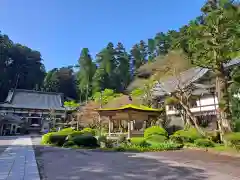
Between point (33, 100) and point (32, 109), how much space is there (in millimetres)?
2961

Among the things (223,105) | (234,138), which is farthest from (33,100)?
(234,138)

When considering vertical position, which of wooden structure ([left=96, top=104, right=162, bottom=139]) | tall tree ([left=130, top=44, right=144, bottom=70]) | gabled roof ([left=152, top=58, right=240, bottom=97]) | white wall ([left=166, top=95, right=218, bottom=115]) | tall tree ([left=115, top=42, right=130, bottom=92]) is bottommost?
wooden structure ([left=96, top=104, right=162, bottom=139])

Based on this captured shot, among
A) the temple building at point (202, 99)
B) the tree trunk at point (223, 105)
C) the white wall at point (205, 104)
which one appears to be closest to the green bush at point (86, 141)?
the tree trunk at point (223, 105)

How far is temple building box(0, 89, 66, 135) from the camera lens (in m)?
36.4

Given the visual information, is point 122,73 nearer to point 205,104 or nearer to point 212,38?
point 205,104

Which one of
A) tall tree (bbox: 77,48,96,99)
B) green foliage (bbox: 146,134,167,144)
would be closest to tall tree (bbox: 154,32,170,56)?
tall tree (bbox: 77,48,96,99)

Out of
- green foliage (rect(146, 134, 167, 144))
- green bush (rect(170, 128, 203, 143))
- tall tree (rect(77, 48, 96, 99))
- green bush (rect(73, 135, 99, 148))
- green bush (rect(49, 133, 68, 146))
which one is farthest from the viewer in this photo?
tall tree (rect(77, 48, 96, 99))

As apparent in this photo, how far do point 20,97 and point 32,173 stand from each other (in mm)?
38085

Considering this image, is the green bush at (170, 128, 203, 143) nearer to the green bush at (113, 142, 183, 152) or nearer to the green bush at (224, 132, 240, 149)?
the green bush at (113, 142, 183, 152)

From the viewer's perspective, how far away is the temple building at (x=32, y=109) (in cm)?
3641

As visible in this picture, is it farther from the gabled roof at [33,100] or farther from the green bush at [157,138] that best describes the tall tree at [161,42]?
the green bush at [157,138]

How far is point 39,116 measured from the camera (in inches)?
1518

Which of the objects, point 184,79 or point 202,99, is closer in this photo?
point 202,99

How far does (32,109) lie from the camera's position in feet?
124
